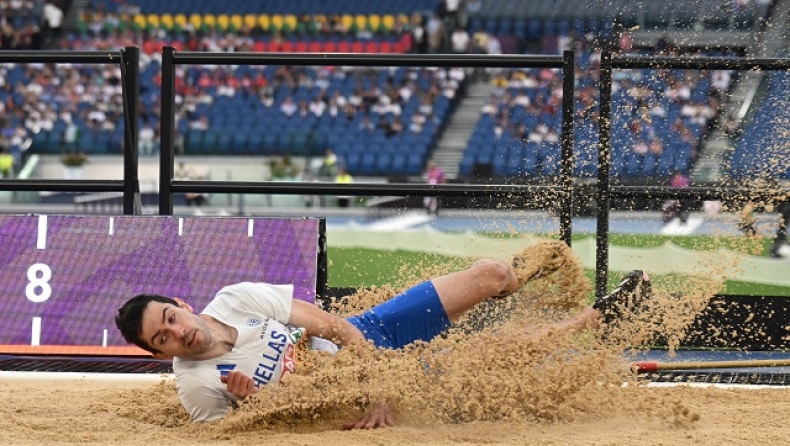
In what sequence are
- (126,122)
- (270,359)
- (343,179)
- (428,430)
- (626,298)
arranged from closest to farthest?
(428,430) < (270,359) < (626,298) < (126,122) < (343,179)

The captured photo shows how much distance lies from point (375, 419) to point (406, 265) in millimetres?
2100

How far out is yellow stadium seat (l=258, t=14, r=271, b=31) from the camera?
25641 mm

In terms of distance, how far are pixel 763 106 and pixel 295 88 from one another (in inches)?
669

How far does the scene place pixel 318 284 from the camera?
6.01 m

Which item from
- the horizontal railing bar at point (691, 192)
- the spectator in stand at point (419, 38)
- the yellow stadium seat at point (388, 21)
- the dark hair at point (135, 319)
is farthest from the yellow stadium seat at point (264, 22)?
Result: the dark hair at point (135, 319)

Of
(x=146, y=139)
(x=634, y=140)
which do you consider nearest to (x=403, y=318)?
(x=634, y=140)

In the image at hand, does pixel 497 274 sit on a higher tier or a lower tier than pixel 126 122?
lower

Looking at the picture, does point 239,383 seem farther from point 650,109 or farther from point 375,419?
point 650,109

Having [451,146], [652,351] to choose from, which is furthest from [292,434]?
[451,146]

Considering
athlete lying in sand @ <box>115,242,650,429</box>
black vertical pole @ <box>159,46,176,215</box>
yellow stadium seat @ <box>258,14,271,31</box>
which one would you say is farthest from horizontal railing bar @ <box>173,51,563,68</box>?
yellow stadium seat @ <box>258,14,271,31</box>

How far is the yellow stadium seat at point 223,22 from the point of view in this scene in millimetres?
25750

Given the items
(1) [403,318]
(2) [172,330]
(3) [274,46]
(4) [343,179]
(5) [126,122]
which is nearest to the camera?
(2) [172,330]

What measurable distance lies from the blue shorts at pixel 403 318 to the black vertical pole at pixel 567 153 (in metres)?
1.47

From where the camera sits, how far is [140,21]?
2602cm
